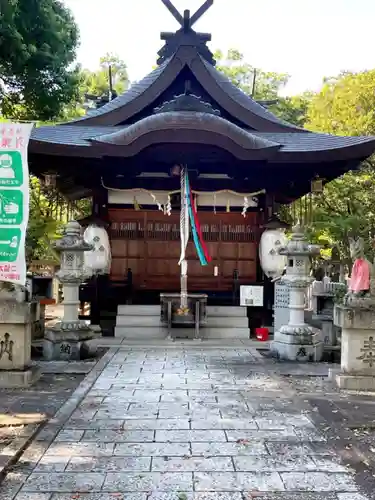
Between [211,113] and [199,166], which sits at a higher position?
[211,113]

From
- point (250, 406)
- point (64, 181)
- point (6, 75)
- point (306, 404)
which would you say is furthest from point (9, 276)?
point (6, 75)

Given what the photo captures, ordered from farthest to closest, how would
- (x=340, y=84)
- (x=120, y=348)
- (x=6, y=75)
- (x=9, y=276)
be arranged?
(x=340, y=84), (x=6, y=75), (x=120, y=348), (x=9, y=276)

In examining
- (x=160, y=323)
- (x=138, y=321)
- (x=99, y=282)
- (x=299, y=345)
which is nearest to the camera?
(x=299, y=345)

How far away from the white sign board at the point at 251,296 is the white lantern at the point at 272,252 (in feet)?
1.76

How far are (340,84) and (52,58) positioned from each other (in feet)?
36.3

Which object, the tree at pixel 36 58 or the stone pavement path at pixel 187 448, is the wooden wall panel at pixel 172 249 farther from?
the stone pavement path at pixel 187 448

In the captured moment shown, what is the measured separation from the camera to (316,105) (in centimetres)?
2050

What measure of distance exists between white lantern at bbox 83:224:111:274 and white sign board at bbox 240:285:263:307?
3643 mm

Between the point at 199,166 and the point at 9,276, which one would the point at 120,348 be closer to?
the point at 9,276

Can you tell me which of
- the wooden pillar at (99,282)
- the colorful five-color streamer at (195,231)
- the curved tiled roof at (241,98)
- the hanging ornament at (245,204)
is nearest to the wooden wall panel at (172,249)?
the wooden pillar at (99,282)

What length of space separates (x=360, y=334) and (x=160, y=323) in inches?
244

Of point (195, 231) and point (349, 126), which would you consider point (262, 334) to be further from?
point (349, 126)

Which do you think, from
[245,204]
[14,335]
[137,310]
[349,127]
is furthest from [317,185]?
[14,335]

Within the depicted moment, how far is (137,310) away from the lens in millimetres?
13336
